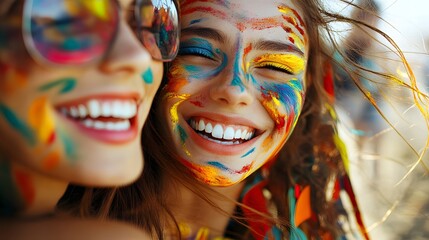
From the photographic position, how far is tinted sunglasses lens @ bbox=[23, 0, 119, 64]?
1.17 m

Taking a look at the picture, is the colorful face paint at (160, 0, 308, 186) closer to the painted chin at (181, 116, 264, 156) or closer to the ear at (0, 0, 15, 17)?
the painted chin at (181, 116, 264, 156)

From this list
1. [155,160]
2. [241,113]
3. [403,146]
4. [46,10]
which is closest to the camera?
[46,10]

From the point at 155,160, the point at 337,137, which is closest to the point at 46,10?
the point at 155,160

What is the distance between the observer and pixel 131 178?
4.38 feet

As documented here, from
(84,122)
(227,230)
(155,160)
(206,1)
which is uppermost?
(206,1)

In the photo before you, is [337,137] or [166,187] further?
[337,137]

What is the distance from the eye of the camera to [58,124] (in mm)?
1242

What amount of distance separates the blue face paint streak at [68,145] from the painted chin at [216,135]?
1.96 feet

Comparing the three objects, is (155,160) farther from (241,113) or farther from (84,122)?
(84,122)

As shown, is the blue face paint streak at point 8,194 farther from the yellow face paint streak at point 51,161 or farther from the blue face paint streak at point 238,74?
the blue face paint streak at point 238,74

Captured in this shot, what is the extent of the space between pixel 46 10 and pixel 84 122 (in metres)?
0.24

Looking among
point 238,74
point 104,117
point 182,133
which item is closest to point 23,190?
point 104,117

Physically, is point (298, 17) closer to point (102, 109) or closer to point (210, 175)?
point (210, 175)

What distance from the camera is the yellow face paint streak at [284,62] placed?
182 cm
